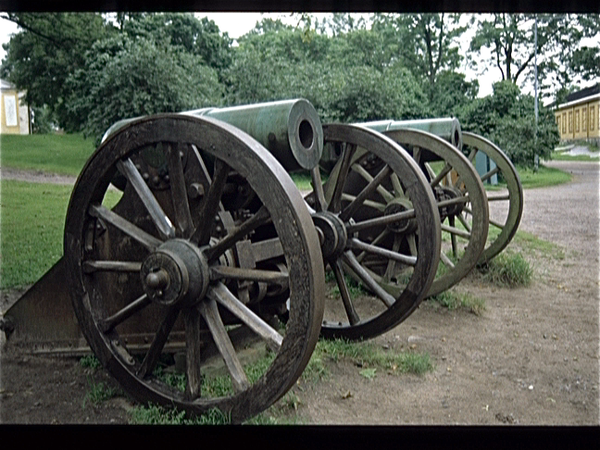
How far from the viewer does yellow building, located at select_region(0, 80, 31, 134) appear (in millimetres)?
3867

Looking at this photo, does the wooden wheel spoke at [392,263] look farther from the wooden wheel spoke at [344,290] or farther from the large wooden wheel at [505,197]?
the large wooden wheel at [505,197]

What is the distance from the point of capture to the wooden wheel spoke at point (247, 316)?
2.68 m

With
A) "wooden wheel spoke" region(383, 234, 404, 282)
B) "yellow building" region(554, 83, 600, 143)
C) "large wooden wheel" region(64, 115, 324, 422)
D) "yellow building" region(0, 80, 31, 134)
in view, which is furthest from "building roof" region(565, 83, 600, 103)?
"yellow building" region(0, 80, 31, 134)

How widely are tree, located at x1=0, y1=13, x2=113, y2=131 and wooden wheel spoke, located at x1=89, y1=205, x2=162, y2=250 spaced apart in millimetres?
1192

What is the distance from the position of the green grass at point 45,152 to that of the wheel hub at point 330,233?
1.47 m

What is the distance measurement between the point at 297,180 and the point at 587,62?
2.32 metres

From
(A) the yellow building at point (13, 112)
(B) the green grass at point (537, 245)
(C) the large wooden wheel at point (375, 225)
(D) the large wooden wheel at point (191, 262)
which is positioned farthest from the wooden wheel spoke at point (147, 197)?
(B) the green grass at point (537, 245)

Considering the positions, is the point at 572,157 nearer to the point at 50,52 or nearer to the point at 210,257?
the point at 210,257

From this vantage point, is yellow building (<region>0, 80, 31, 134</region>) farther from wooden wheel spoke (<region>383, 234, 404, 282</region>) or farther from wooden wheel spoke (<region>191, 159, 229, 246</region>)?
wooden wheel spoke (<region>383, 234, 404, 282</region>)

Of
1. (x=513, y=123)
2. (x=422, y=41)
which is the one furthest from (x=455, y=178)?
(x=422, y=41)

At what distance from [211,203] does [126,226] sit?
52cm
